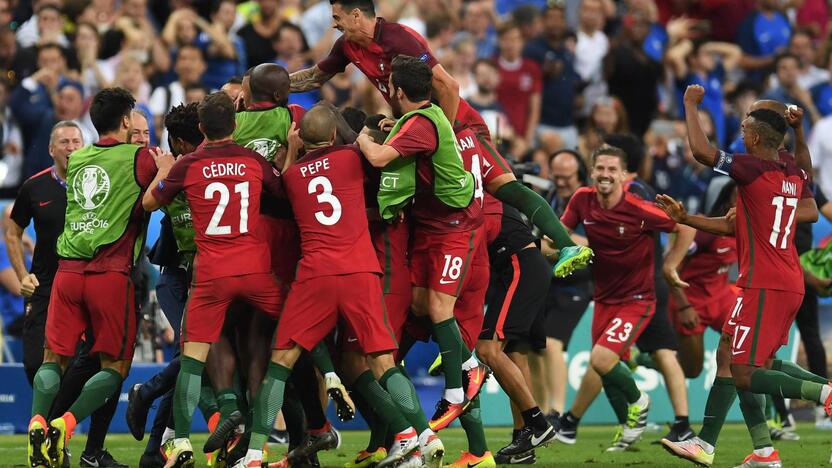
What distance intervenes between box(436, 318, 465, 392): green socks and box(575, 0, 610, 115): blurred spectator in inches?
406

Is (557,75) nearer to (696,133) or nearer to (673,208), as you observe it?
(673,208)

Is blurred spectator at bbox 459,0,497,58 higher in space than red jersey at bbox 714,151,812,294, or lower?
higher

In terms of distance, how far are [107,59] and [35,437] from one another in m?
8.71

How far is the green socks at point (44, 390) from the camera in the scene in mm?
9539

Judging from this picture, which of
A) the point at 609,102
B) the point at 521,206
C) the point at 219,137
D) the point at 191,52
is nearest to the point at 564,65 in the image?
the point at 609,102

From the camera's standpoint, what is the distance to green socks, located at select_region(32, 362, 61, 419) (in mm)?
9539

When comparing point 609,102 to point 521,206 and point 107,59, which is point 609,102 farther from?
point 521,206

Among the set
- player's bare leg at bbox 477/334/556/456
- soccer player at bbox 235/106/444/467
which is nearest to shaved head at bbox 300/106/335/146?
soccer player at bbox 235/106/444/467

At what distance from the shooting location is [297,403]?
9.91 meters

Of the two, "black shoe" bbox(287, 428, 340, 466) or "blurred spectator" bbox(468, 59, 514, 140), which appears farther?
"blurred spectator" bbox(468, 59, 514, 140)

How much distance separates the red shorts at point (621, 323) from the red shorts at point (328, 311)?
3.20 m

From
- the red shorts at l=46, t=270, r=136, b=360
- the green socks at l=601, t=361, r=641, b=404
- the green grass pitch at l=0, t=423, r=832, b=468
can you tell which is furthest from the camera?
the green socks at l=601, t=361, r=641, b=404

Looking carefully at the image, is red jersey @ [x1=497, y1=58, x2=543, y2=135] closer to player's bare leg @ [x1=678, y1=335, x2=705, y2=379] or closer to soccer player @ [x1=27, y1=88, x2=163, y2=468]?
player's bare leg @ [x1=678, y1=335, x2=705, y2=379]

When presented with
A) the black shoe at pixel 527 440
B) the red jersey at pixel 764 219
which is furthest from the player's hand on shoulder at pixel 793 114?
the black shoe at pixel 527 440
